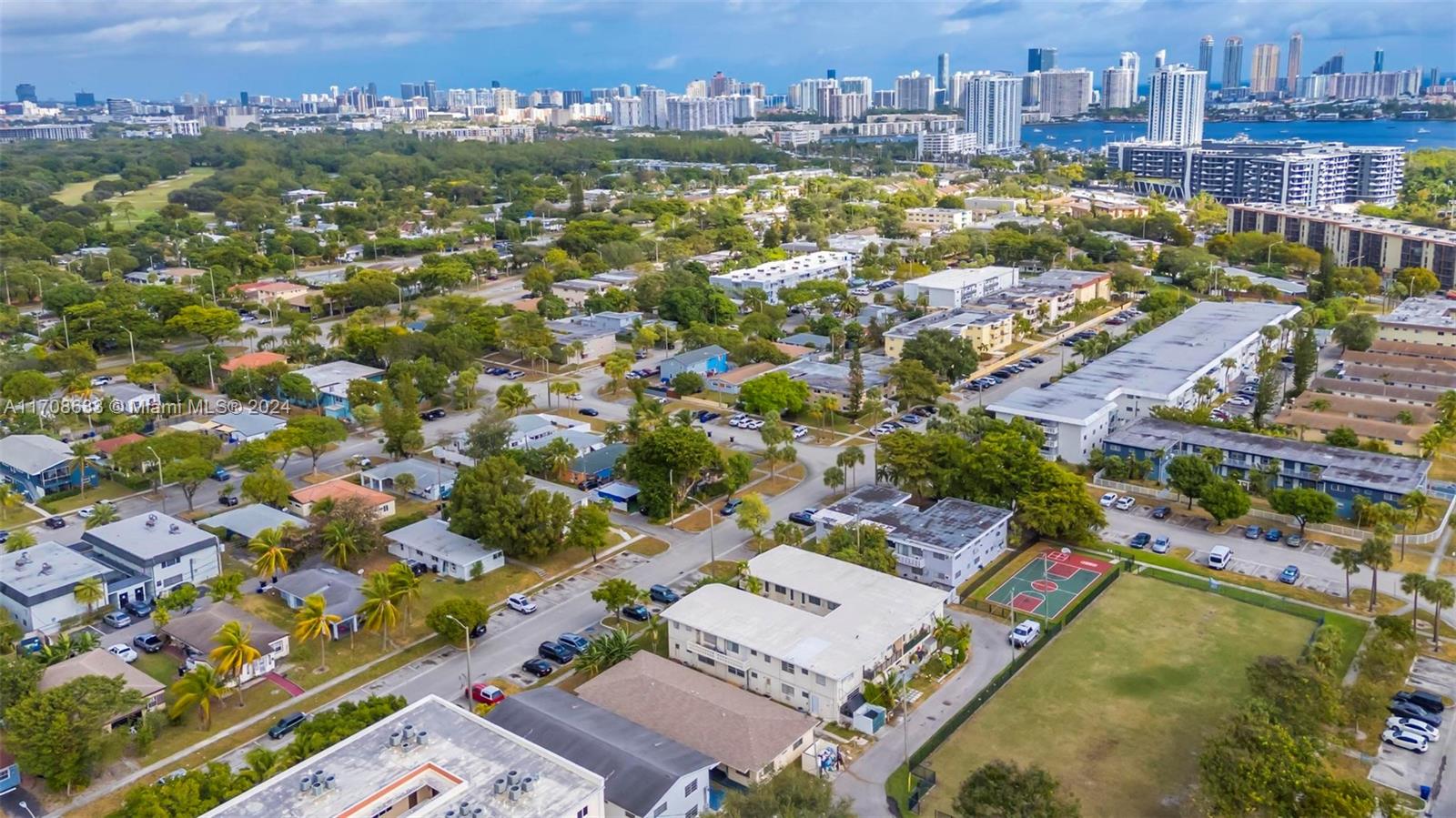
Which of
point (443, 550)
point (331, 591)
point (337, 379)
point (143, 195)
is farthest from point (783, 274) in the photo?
Result: point (143, 195)

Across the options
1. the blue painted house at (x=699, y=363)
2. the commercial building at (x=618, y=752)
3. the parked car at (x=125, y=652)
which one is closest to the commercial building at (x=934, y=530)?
the commercial building at (x=618, y=752)

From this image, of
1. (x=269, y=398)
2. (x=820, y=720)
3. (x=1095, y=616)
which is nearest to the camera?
(x=820, y=720)

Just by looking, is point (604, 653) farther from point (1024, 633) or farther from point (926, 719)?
point (1024, 633)

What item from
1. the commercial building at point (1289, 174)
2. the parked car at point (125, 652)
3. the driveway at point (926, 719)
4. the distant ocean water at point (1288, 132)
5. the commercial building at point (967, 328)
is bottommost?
the driveway at point (926, 719)

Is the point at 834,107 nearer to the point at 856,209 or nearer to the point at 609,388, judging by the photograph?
the point at 856,209

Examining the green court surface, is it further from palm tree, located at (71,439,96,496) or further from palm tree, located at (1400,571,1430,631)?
palm tree, located at (71,439,96,496)

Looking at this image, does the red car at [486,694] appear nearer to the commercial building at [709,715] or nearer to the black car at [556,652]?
the black car at [556,652]

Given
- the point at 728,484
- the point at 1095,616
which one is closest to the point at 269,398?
the point at 728,484
